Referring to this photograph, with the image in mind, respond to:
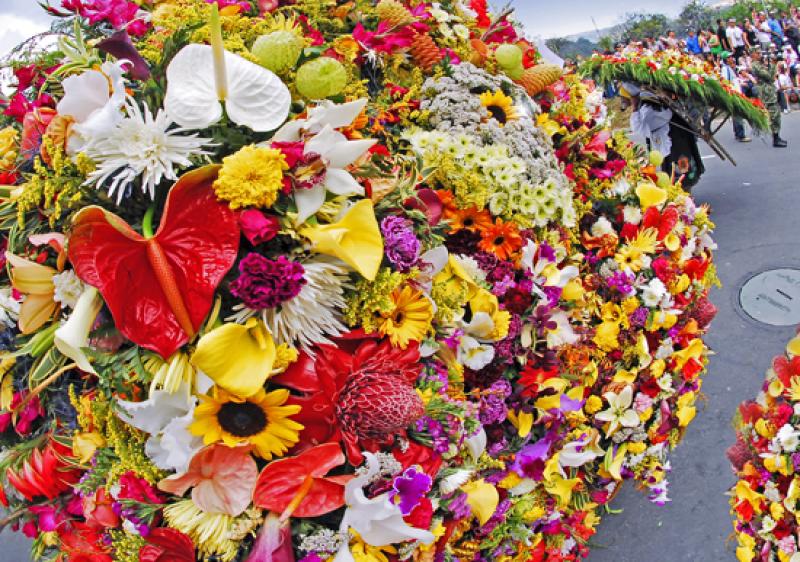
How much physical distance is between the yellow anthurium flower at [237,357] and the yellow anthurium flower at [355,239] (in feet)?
0.62

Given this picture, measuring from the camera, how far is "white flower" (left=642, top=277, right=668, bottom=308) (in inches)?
95.0

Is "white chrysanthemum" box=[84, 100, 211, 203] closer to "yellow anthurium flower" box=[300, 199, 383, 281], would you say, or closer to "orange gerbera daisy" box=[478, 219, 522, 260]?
"yellow anthurium flower" box=[300, 199, 383, 281]

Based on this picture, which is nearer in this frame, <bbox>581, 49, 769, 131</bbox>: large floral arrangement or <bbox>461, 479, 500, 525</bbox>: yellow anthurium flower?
<bbox>461, 479, 500, 525</bbox>: yellow anthurium flower

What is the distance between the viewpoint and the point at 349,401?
141 centimetres

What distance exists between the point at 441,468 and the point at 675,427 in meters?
1.36

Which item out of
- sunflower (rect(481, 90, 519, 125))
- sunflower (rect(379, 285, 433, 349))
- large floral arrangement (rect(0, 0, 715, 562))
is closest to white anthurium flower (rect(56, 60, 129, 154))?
large floral arrangement (rect(0, 0, 715, 562))

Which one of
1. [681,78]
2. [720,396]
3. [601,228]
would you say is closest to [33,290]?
[601,228]

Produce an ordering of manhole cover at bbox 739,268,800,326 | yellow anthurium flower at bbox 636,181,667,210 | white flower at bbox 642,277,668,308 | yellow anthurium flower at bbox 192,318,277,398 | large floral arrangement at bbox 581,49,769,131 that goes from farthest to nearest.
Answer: large floral arrangement at bbox 581,49,769,131 → manhole cover at bbox 739,268,800,326 → yellow anthurium flower at bbox 636,181,667,210 → white flower at bbox 642,277,668,308 → yellow anthurium flower at bbox 192,318,277,398

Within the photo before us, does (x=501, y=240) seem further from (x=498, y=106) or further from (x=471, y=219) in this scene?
(x=498, y=106)

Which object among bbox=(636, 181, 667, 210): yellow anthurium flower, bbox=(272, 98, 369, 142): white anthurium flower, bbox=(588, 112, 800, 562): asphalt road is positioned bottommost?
bbox=(588, 112, 800, 562): asphalt road

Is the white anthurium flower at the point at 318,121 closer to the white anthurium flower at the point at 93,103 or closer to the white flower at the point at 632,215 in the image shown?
the white anthurium flower at the point at 93,103

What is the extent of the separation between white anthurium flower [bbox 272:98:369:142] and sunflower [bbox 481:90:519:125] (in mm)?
682

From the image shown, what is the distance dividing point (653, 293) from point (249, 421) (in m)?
1.51

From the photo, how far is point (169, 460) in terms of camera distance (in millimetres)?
1370
